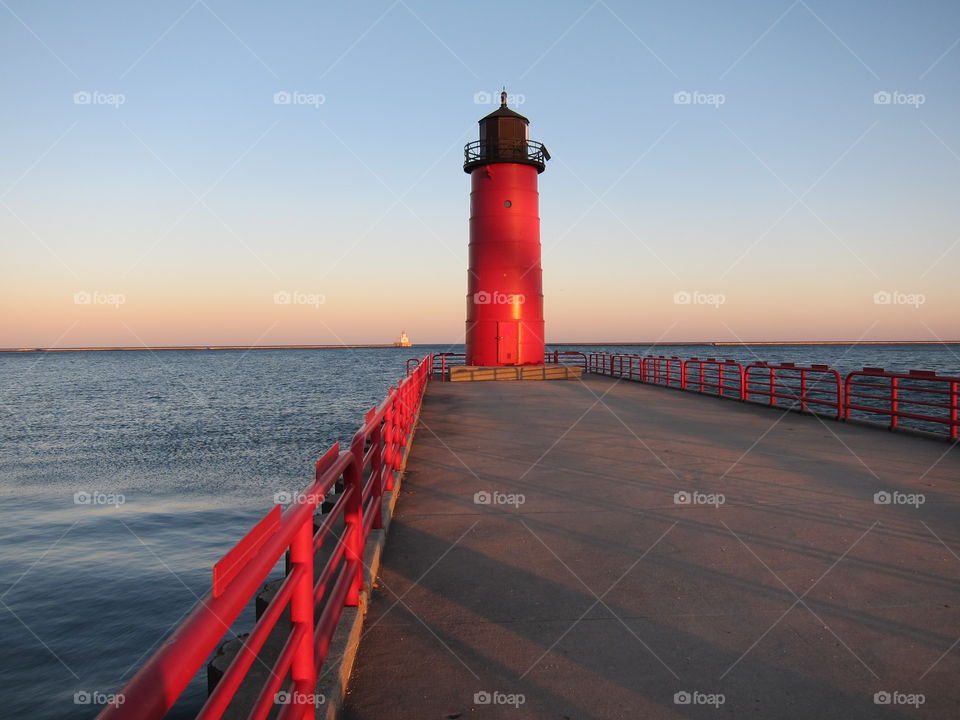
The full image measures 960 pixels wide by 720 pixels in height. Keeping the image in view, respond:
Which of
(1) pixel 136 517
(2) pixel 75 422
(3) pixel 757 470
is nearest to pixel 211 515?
(1) pixel 136 517

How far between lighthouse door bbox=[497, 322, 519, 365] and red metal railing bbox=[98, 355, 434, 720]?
72.1ft

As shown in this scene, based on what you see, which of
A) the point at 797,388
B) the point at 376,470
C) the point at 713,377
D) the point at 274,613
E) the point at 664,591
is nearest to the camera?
the point at 274,613

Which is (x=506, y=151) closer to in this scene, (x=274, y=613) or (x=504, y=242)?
(x=504, y=242)

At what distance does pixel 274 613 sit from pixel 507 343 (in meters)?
25.1

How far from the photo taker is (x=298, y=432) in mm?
27250

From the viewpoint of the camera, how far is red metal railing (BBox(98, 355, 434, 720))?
1471 millimetres

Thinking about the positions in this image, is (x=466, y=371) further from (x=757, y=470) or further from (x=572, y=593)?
(x=572, y=593)

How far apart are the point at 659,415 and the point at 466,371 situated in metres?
12.7

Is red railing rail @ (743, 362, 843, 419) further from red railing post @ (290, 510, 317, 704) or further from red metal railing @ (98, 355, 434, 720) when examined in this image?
red railing post @ (290, 510, 317, 704)

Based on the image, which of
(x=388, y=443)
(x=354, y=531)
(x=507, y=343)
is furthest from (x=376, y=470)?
(x=507, y=343)

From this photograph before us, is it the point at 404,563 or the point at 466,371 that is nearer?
the point at 404,563

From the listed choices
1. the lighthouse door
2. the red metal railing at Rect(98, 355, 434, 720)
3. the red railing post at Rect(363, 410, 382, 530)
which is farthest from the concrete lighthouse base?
the red metal railing at Rect(98, 355, 434, 720)

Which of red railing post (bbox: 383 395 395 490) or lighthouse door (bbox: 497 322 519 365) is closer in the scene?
red railing post (bbox: 383 395 395 490)

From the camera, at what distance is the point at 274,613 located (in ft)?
7.52
